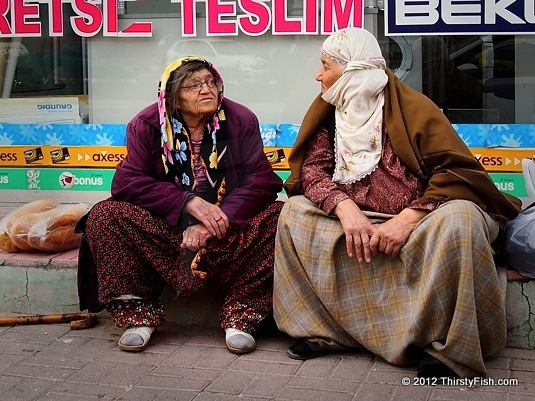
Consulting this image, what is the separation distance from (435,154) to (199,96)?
1.10 m

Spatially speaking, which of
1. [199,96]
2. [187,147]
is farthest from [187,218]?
[199,96]

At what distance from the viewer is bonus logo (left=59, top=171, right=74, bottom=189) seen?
5449mm

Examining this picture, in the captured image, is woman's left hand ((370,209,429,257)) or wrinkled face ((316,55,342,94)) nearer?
woman's left hand ((370,209,429,257))

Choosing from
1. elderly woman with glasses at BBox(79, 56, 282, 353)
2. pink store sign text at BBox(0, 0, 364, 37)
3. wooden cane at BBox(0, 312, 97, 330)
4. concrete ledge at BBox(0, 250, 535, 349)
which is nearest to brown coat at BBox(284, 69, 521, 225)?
elderly woman with glasses at BBox(79, 56, 282, 353)

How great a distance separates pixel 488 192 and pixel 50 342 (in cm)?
211

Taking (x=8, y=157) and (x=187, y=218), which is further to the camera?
(x=8, y=157)

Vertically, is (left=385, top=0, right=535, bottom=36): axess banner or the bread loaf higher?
(left=385, top=0, right=535, bottom=36): axess banner

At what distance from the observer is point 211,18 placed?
5262 mm

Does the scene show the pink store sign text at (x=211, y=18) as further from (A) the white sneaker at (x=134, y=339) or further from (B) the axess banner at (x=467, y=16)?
(A) the white sneaker at (x=134, y=339)

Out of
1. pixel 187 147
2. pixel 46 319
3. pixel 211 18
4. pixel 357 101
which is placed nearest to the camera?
pixel 357 101

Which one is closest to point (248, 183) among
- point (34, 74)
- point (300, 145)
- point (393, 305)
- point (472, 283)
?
point (300, 145)

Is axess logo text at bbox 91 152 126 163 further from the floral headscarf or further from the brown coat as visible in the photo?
the brown coat

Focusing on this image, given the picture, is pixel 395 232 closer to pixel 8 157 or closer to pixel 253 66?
pixel 253 66

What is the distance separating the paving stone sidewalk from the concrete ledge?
0.13 metres
